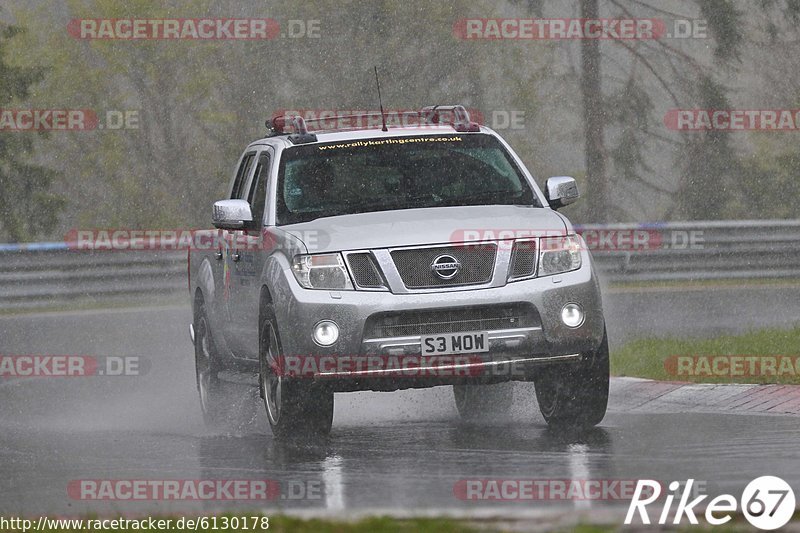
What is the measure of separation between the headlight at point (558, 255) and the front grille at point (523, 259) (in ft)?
0.18

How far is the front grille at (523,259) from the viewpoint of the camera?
9805 mm

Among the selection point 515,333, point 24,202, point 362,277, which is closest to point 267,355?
point 362,277

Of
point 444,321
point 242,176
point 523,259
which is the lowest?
point 444,321

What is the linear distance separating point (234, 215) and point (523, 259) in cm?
203

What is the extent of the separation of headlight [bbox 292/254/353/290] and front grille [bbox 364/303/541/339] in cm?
30

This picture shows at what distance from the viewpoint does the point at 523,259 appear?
32.3ft

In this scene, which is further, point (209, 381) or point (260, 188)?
point (209, 381)

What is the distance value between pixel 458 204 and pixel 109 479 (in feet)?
9.87
